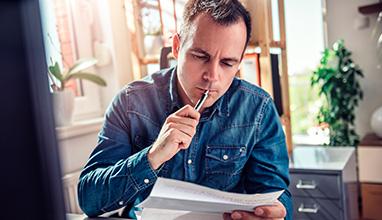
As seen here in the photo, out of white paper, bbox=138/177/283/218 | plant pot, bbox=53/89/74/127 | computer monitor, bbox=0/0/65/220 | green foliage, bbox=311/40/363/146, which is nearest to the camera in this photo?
computer monitor, bbox=0/0/65/220

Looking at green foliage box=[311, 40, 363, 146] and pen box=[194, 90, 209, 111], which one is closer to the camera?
pen box=[194, 90, 209, 111]

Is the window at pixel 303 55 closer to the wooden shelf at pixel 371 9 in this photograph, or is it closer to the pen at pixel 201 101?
the wooden shelf at pixel 371 9

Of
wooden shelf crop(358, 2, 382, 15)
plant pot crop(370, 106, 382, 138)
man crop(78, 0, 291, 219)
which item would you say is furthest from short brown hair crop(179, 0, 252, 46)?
plant pot crop(370, 106, 382, 138)

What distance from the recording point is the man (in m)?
0.51

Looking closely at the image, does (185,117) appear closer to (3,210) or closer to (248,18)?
(248,18)

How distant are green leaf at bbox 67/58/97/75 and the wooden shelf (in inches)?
19.4

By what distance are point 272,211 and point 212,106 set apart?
17 centimetres

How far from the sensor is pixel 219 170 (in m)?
0.56

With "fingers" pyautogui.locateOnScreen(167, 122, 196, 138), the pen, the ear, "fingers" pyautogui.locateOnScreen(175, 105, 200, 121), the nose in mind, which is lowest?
"fingers" pyautogui.locateOnScreen(167, 122, 196, 138)

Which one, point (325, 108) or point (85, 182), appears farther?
point (325, 108)

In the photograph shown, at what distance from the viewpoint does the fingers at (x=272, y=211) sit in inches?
19.6

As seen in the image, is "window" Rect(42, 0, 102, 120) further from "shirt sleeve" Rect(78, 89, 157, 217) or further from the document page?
the document page

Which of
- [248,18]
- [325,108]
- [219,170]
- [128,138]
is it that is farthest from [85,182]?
[325,108]

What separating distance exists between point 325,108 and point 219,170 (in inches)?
11.4
